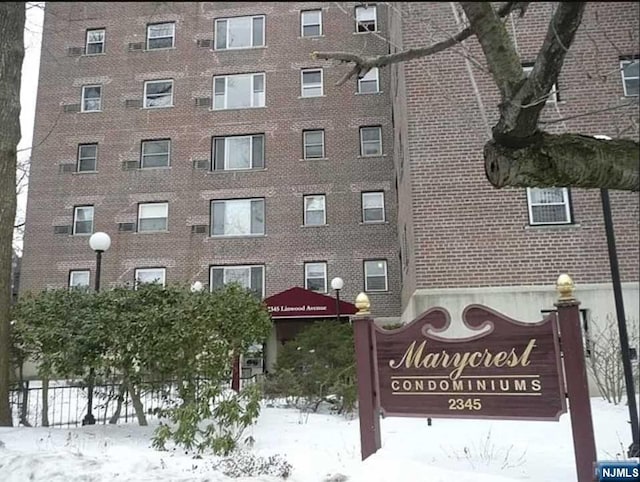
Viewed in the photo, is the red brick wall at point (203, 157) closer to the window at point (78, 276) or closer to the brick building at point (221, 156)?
the brick building at point (221, 156)

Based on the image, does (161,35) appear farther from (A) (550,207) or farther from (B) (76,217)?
(A) (550,207)

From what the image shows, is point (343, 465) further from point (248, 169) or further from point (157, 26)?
point (157, 26)

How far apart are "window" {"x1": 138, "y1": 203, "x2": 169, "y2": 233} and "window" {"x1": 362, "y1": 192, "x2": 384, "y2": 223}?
8007mm

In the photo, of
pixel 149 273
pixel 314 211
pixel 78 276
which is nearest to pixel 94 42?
pixel 78 276

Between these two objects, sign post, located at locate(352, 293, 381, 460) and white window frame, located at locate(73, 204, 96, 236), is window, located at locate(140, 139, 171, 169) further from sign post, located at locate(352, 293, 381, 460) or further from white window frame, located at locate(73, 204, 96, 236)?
sign post, located at locate(352, 293, 381, 460)

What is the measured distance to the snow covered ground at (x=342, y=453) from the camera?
5.13 meters

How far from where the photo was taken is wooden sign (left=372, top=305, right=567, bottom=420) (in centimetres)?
516

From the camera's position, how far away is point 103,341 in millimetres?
7078

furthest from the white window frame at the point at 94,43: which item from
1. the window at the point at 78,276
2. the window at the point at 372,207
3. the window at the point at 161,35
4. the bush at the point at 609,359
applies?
the bush at the point at 609,359

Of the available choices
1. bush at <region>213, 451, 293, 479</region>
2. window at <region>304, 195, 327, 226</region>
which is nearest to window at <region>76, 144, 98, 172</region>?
window at <region>304, 195, 327, 226</region>

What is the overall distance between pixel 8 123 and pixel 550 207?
9666 mm

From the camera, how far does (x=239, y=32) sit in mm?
24312

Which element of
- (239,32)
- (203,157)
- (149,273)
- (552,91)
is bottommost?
(552,91)

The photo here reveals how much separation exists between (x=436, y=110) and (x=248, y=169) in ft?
40.4
